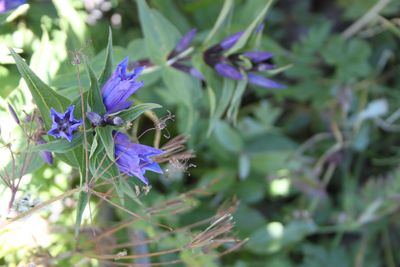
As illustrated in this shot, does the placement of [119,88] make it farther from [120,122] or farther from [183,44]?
[183,44]

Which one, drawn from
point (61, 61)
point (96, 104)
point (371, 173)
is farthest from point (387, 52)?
point (96, 104)

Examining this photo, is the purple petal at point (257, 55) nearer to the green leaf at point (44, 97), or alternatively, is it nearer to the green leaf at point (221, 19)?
the green leaf at point (221, 19)

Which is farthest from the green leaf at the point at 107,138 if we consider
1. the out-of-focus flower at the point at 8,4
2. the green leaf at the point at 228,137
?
the green leaf at the point at 228,137

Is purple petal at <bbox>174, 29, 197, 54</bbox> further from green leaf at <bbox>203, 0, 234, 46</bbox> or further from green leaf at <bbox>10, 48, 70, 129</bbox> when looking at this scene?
green leaf at <bbox>10, 48, 70, 129</bbox>

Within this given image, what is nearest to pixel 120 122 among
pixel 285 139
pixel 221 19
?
pixel 221 19

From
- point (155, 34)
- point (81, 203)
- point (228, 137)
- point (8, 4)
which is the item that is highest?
point (8, 4)

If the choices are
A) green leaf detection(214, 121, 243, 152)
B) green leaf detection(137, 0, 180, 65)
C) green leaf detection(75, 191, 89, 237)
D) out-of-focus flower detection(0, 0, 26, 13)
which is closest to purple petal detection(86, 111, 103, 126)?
green leaf detection(75, 191, 89, 237)
